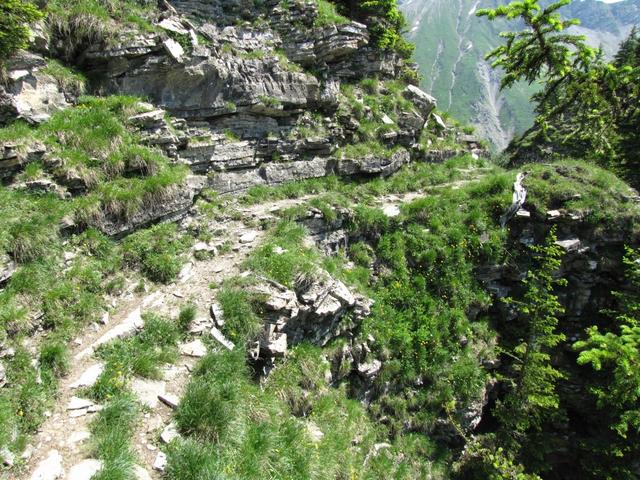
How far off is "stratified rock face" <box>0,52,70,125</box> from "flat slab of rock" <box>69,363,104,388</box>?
25.3 ft

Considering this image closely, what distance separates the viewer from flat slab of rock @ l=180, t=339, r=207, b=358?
25.7ft

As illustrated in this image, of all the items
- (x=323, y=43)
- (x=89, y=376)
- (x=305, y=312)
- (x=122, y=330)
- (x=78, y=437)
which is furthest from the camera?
(x=323, y=43)

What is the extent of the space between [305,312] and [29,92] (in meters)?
10.4

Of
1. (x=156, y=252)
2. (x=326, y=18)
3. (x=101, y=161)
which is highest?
(x=326, y=18)

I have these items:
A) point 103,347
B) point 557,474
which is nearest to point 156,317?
point 103,347

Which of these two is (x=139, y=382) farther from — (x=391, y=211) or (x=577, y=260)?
(x=577, y=260)

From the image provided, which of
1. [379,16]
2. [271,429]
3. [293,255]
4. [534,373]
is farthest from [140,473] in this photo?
[379,16]

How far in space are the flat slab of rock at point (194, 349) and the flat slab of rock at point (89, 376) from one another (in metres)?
1.54

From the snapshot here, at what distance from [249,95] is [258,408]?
12.2 m

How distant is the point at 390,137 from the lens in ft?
63.1

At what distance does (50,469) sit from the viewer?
196 inches

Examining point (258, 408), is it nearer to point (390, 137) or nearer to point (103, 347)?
point (103, 347)

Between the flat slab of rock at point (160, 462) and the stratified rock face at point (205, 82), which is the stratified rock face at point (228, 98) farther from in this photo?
the flat slab of rock at point (160, 462)

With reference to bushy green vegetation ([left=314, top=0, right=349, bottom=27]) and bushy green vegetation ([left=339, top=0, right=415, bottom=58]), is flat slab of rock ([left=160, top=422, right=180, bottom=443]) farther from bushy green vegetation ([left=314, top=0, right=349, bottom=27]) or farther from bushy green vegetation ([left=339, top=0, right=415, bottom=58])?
bushy green vegetation ([left=339, top=0, right=415, bottom=58])
